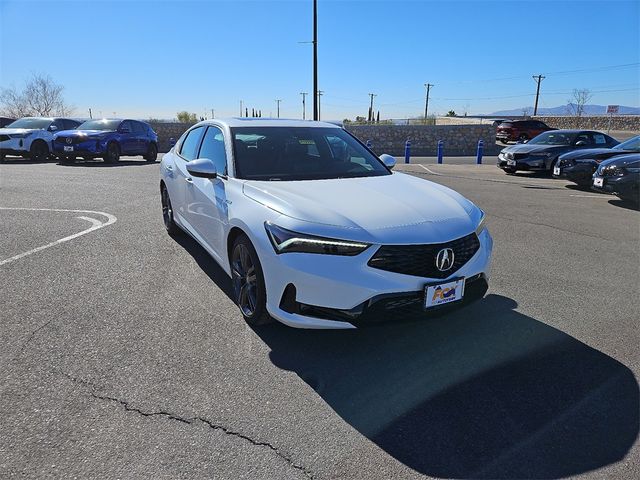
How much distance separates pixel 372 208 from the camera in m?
3.27

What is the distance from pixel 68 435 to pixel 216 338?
3.98 ft

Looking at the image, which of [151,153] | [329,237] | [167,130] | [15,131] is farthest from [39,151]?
[329,237]

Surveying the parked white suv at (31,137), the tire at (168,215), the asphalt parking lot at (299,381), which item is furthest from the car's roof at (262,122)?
the parked white suv at (31,137)

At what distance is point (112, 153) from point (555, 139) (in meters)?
14.3

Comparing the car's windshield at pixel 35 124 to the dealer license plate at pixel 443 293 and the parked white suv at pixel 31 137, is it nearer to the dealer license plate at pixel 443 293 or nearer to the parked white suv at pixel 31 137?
the parked white suv at pixel 31 137

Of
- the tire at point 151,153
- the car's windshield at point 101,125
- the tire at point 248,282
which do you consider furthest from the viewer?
the tire at point 151,153

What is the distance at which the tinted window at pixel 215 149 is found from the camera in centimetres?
424

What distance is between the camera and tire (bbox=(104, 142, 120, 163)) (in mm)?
16031

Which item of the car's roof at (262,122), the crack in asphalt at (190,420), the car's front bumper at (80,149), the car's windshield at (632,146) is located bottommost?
the crack in asphalt at (190,420)

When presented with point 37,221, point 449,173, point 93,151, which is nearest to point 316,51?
point 449,173

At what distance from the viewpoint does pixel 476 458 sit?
7.49 feet

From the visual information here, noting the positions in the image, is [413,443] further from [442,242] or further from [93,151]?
[93,151]

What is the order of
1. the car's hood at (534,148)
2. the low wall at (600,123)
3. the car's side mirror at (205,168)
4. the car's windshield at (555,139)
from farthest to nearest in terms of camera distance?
1. the low wall at (600,123)
2. the car's windshield at (555,139)
3. the car's hood at (534,148)
4. the car's side mirror at (205,168)

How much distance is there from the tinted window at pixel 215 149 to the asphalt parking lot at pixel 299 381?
3.77ft
